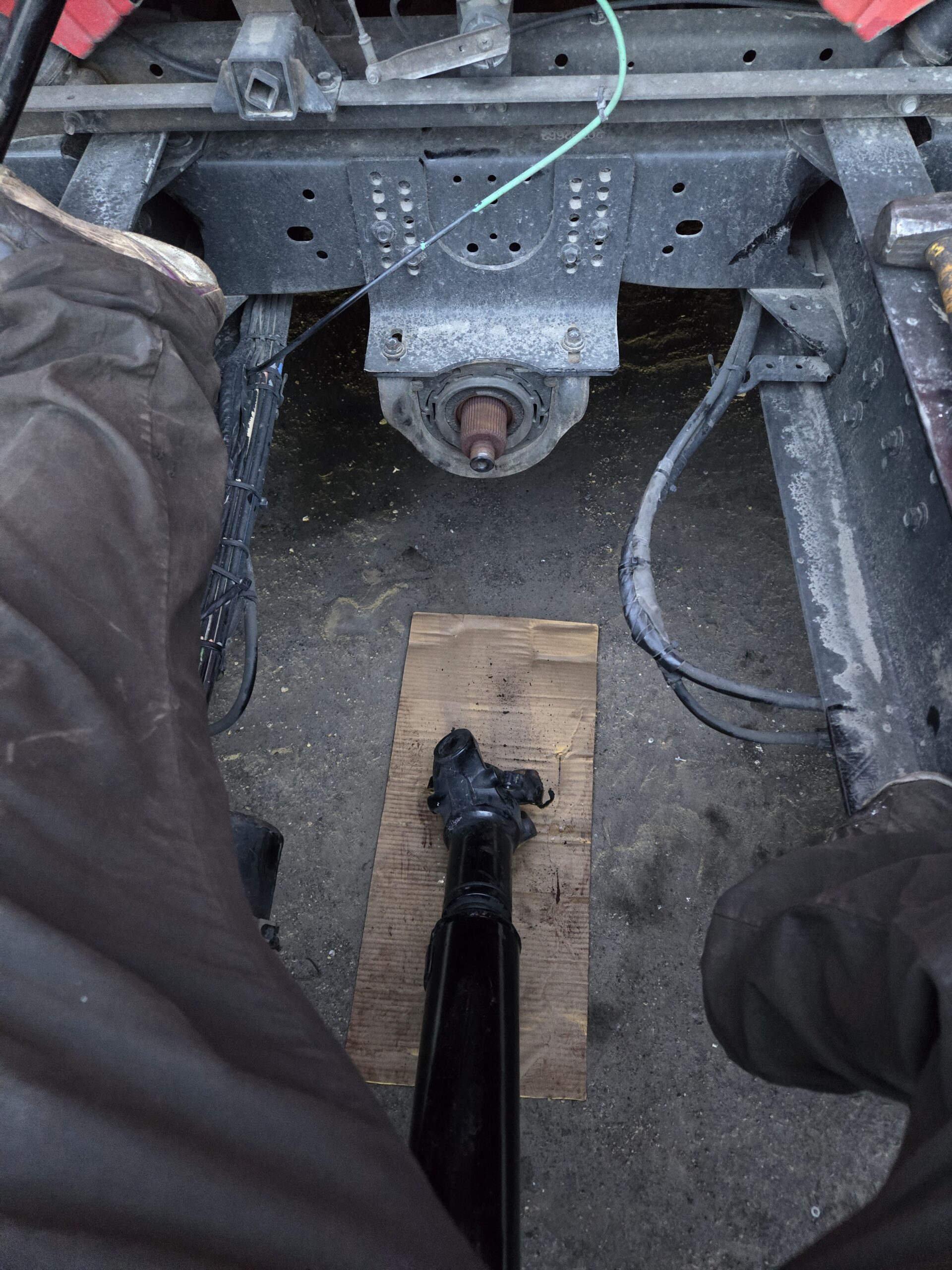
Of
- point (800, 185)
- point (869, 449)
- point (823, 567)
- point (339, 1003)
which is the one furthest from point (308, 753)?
point (800, 185)

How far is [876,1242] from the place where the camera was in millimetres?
476

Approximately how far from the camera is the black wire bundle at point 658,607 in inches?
43.1

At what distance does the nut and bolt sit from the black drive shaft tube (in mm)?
804

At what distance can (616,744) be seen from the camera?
1.78 metres

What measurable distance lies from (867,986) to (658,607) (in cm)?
66

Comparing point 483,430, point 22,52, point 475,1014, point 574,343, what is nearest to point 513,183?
point 574,343

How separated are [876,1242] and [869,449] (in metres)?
0.93

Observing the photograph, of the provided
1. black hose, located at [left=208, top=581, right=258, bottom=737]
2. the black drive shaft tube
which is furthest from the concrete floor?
black hose, located at [left=208, top=581, right=258, bottom=737]

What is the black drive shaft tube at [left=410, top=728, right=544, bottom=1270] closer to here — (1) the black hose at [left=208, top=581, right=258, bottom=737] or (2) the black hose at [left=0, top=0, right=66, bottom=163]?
(1) the black hose at [left=208, top=581, right=258, bottom=737]

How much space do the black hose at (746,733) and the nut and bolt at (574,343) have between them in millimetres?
592

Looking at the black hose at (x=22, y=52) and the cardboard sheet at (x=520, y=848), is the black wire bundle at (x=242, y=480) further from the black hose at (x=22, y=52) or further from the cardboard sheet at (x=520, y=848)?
the cardboard sheet at (x=520, y=848)

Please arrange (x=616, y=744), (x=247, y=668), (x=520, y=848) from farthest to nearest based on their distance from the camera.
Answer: (x=616, y=744)
(x=520, y=848)
(x=247, y=668)

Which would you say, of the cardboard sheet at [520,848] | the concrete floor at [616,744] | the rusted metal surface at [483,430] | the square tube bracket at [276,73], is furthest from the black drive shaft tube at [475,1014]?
the square tube bracket at [276,73]

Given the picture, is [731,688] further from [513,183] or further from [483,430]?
[513,183]
